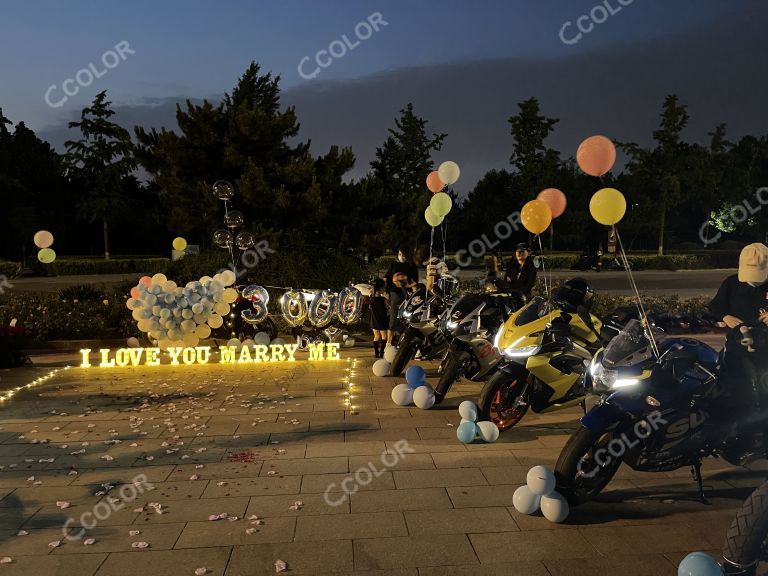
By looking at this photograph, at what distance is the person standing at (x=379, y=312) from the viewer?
10484mm

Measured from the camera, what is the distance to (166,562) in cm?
379

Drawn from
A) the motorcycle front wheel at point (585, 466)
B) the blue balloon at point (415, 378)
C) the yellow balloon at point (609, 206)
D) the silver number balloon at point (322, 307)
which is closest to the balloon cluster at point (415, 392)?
the blue balloon at point (415, 378)

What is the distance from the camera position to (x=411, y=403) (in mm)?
7570

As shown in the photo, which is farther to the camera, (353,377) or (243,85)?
(243,85)

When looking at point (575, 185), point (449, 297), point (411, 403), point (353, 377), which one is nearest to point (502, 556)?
point (411, 403)

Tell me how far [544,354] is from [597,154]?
3.09 m

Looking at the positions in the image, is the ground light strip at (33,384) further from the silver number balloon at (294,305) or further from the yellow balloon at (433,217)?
the yellow balloon at (433,217)

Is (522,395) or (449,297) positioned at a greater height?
(449,297)

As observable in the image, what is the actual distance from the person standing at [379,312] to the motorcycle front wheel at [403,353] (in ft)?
4.47

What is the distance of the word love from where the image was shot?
10266 millimetres

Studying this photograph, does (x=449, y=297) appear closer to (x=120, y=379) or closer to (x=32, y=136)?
(x=120, y=379)

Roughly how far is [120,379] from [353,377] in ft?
10.7

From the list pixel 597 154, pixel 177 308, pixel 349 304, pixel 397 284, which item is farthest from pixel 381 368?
pixel 597 154

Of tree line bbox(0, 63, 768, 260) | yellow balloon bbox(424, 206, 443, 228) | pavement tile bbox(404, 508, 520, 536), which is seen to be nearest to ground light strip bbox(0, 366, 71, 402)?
pavement tile bbox(404, 508, 520, 536)
